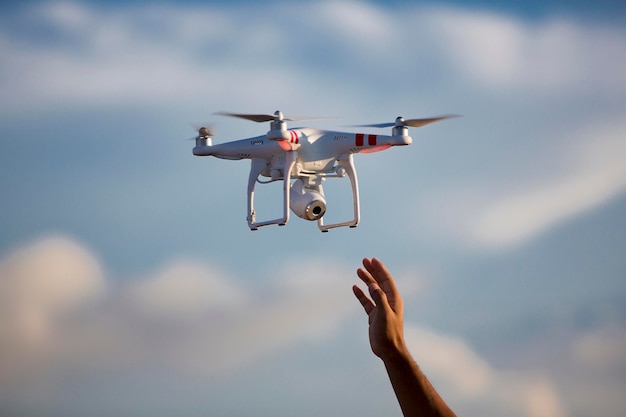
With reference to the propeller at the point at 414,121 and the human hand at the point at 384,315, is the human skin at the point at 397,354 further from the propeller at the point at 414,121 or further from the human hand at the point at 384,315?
the propeller at the point at 414,121

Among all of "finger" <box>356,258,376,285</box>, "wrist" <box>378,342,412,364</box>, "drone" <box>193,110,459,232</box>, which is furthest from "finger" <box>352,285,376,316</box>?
"drone" <box>193,110,459,232</box>

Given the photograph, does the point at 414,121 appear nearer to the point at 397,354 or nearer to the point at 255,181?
the point at 255,181

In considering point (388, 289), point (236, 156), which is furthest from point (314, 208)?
point (388, 289)

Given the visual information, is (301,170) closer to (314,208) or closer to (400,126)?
(314,208)

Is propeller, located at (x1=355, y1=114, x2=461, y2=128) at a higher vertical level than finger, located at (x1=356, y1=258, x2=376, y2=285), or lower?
higher

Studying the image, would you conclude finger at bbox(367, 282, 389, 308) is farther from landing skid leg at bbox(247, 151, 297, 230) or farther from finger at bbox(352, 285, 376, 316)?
landing skid leg at bbox(247, 151, 297, 230)

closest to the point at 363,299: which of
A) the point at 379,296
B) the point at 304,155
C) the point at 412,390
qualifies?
the point at 379,296

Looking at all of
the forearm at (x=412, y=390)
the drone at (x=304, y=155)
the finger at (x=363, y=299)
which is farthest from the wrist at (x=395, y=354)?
the drone at (x=304, y=155)
